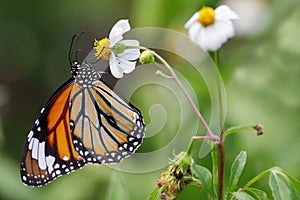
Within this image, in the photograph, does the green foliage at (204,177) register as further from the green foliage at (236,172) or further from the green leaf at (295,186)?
the green leaf at (295,186)

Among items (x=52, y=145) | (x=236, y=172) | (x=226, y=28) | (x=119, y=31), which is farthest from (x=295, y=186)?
(x=52, y=145)

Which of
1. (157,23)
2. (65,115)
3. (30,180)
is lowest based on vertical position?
(30,180)

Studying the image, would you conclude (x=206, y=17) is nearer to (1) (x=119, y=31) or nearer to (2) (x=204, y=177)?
(1) (x=119, y=31)

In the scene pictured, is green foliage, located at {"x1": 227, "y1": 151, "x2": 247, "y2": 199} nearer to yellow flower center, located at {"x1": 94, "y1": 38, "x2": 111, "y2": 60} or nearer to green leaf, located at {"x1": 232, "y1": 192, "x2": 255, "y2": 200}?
green leaf, located at {"x1": 232, "y1": 192, "x2": 255, "y2": 200}

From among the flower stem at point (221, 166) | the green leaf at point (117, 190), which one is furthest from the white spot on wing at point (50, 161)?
the flower stem at point (221, 166)

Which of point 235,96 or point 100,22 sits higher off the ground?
point 100,22

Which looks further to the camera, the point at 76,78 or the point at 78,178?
the point at 78,178

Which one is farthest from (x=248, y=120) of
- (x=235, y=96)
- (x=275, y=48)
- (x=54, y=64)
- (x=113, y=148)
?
(x=54, y=64)

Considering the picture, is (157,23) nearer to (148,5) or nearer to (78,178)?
(148,5)
